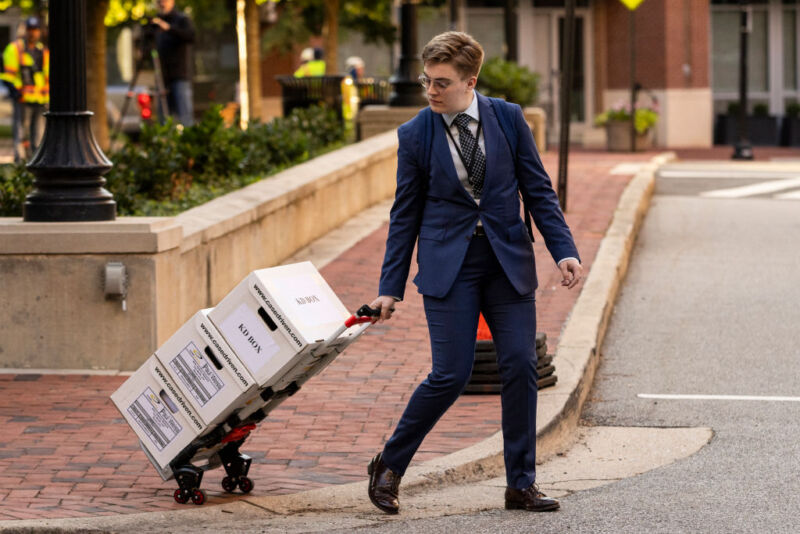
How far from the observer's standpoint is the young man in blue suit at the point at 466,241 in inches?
211

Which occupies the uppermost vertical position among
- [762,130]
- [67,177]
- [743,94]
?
[743,94]

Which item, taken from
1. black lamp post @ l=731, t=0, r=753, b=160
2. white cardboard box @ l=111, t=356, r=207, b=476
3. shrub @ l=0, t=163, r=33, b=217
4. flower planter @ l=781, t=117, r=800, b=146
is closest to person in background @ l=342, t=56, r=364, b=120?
black lamp post @ l=731, t=0, r=753, b=160

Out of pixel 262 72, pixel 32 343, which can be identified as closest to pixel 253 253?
pixel 32 343

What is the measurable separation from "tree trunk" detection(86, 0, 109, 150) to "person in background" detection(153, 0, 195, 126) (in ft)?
3.14

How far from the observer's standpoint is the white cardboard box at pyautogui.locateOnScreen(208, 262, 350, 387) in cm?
528

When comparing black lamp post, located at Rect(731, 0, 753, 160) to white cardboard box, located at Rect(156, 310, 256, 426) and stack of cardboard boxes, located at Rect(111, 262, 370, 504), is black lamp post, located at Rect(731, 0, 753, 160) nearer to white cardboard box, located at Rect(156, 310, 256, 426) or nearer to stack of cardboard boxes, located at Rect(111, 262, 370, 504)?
stack of cardboard boxes, located at Rect(111, 262, 370, 504)

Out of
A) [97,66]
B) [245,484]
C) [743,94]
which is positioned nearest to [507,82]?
[743,94]

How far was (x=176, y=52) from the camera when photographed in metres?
17.0

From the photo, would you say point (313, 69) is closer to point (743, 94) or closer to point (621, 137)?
point (621, 137)

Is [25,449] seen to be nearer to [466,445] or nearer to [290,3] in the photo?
[466,445]

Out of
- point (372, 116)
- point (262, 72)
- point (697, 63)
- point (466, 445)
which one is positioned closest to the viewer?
point (466, 445)

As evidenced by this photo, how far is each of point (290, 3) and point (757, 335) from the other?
2620cm

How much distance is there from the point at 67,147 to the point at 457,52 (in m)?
3.63

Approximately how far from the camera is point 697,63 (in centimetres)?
3325
